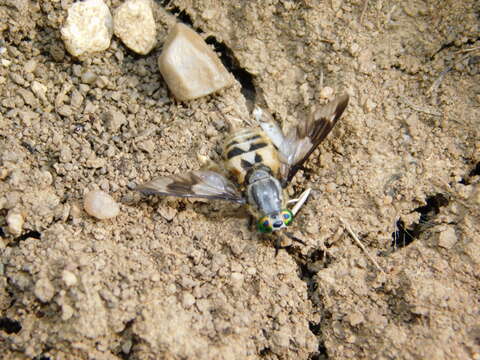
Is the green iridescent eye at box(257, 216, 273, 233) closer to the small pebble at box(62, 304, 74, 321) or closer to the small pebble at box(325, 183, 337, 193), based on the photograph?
the small pebble at box(325, 183, 337, 193)

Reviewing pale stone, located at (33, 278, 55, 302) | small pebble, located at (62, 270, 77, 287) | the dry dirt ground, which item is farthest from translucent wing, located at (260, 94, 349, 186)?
pale stone, located at (33, 278, 55, 302)

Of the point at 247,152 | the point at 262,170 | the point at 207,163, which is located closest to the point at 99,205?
the point at 207,163

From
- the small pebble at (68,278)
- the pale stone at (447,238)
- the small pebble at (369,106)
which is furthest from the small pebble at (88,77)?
the pale stone at (447,238)

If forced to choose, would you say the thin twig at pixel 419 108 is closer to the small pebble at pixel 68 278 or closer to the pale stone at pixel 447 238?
the pale stone at pixel 447 238

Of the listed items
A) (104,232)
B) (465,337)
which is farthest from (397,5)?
(104,232)

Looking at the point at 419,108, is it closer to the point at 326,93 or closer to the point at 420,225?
the point at 326,93

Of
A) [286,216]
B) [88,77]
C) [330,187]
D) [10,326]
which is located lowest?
[10,326]

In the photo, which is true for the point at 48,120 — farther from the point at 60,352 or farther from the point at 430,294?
the point at 430,294
